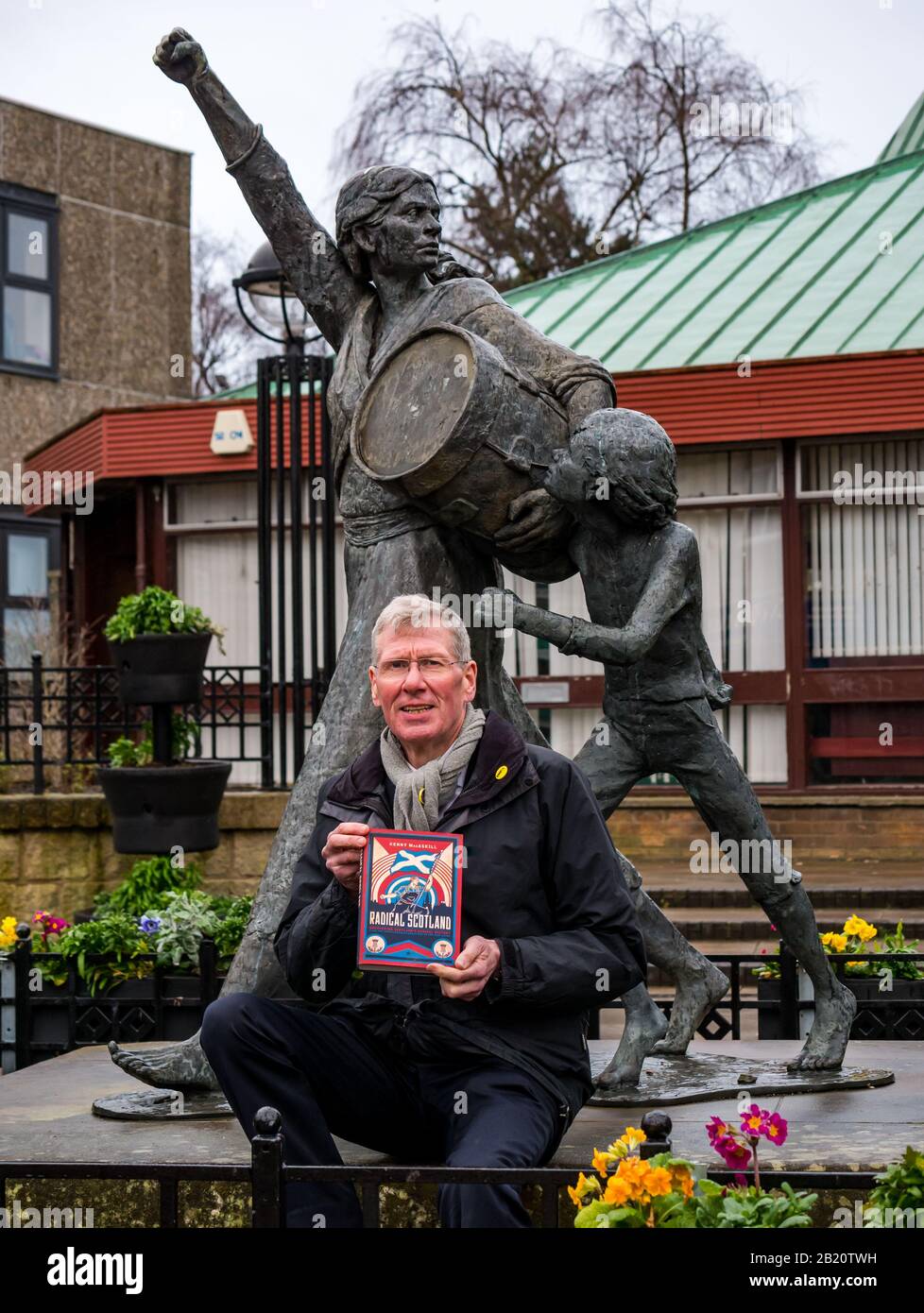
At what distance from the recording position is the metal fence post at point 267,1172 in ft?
11.5

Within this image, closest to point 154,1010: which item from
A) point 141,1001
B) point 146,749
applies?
point 141,1001

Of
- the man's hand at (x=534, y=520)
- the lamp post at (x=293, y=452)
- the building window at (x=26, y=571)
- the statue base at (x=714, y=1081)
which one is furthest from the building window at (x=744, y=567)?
the man's hand at (x=534, y=520)

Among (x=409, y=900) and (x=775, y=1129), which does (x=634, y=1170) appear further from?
(x=409, y=900)

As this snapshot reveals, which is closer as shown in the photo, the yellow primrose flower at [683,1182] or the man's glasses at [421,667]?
the yellow primrose flower at [683,1182]

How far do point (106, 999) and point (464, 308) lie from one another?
3.40m

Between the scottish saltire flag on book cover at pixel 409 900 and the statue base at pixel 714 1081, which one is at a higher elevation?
the scottish saltire flag on book cover at pixel 409 900

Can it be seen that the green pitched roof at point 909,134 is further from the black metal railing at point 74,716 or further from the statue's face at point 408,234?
the statue's face at point 408,234

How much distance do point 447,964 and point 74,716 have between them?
11.7 metres

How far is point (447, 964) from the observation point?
3.82 metres

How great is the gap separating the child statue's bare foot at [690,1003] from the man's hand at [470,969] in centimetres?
196

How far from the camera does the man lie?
3941 millimetres

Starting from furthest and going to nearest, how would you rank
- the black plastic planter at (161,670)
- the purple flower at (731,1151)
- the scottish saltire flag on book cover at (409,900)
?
the black plastic planter at (161,670)
the scottish saltire flag on book cover at (409,900)
the purple flower at (731,1151)
